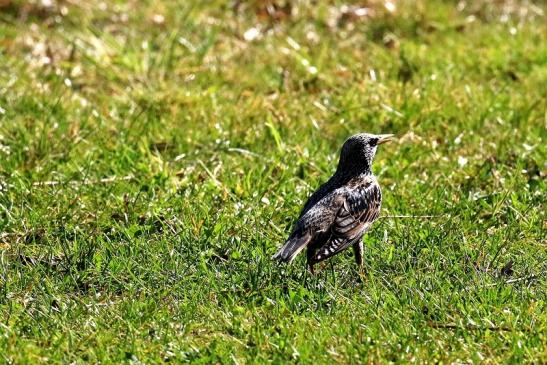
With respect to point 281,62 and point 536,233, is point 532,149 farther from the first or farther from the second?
point 281,62

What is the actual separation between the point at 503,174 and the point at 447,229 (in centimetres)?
126

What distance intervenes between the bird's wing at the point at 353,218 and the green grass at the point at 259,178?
199mm

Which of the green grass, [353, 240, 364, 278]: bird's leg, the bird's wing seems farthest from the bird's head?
[353, 240, 364, 278]: bird's leg

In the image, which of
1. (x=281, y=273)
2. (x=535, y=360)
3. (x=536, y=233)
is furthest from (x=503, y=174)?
(x=535, y=360)

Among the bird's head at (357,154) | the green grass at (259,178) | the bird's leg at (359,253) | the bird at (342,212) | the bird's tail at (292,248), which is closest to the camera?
the green grass at (259,178)

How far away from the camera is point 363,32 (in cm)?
1115

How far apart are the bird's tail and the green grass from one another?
0.19 m

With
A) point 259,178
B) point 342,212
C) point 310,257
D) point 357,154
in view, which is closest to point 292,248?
point 310,257

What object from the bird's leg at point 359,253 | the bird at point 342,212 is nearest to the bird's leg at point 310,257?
the bird at point 342,212

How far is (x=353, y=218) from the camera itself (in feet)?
21.4

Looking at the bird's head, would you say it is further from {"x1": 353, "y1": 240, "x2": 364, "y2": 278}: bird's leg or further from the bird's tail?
the bird's tail

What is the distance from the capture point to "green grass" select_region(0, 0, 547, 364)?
5.73m

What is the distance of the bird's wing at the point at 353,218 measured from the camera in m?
6.29

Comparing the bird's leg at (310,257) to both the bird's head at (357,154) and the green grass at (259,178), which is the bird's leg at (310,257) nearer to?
the green grass at (259,178)
